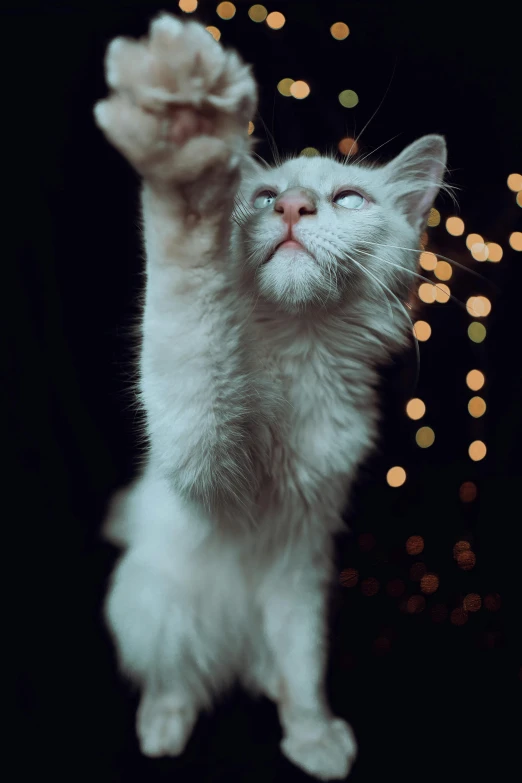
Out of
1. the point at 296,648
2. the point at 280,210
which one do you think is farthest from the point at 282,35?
the point at 296,648

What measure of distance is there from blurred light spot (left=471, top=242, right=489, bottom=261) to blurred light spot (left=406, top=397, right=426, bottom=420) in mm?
311

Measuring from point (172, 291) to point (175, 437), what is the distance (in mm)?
195

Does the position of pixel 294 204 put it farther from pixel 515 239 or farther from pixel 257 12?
pixel 515 239

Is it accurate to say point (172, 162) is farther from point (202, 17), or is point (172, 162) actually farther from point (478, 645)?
point (478, 645)

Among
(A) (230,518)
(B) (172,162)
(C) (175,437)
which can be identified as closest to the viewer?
(B) (172,162)

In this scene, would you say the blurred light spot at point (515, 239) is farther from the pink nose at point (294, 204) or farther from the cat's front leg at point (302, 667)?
the cat's front leg at point (302, 667)

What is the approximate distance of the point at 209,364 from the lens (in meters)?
0.68

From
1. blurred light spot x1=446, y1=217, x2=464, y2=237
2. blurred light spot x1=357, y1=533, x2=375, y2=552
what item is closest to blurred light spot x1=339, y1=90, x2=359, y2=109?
blurred light spot x1=446, y1=217, x2=464, y2=237

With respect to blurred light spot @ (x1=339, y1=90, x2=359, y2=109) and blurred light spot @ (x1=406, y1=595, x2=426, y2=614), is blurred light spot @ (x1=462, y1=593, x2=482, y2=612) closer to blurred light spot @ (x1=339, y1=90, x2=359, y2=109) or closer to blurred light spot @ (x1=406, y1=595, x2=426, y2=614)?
blurred light spot @ (x1=406, y1=595, x2=426, y2=614)

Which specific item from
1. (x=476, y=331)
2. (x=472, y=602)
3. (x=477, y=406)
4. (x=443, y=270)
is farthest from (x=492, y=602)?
(x=443, y=270)

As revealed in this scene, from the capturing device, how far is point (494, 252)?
3.80 feet

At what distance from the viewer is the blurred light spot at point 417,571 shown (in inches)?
48.1

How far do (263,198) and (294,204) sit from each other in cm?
16

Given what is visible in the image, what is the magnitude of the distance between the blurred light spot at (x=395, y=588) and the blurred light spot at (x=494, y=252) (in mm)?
693
